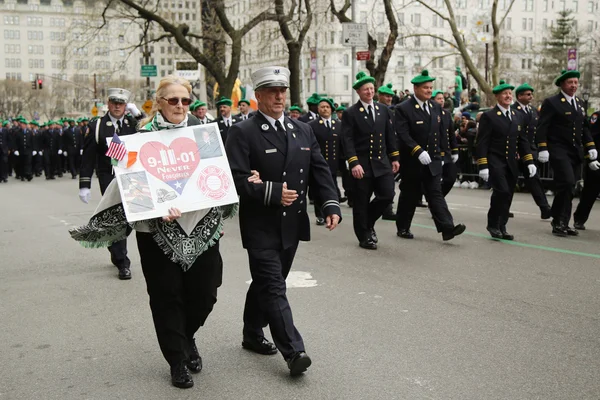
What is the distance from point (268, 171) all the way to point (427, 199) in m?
5.19

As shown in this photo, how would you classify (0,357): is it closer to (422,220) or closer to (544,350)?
(544,350)

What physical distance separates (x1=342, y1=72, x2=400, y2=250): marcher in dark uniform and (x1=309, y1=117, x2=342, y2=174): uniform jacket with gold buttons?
3.29 meters

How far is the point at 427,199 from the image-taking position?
9562 millimetres

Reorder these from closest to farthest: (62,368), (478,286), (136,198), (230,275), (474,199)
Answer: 1. (136,198)
2. (62,368)
3. (478,286)
4. (230,275)
5. (474,199)

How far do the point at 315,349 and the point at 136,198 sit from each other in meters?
1.75

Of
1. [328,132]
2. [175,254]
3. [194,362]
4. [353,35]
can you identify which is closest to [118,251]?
[194,362]

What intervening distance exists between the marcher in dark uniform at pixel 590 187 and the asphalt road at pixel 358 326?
52 centimetres

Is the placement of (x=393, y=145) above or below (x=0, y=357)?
above

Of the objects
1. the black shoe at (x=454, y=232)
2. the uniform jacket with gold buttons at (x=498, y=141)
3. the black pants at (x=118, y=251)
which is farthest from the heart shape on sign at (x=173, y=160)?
the uniform jacket with gold buttons at (x=498, y=141)

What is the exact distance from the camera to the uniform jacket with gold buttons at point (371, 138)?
9250 millimetres

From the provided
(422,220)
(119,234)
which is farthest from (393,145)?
(119,234)

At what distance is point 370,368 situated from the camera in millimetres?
4707

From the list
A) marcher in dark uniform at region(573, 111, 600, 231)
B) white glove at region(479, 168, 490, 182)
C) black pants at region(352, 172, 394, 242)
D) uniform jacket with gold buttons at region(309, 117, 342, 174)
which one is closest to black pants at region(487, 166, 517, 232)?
white glove at region(479, 168, 490, 182)

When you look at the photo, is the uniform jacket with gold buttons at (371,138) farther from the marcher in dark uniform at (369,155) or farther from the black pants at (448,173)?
the black pants at (448,173)
